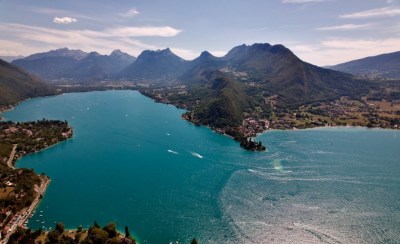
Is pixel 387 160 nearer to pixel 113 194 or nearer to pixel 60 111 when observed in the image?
pixel 113 194

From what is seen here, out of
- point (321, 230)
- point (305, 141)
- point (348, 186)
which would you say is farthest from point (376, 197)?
point (305, 141)

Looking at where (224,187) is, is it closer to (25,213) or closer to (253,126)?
(25,213)

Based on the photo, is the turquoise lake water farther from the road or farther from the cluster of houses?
the cluster of houses

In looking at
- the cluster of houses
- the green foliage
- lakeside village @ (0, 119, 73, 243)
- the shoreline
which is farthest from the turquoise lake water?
the cluster of houses

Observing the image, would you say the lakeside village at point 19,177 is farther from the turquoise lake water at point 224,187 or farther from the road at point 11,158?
the turquoise lake water at point 224,187

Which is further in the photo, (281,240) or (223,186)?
(223,186)

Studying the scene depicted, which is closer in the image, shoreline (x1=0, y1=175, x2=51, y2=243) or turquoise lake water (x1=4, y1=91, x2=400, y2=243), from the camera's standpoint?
shoreline (x1=0, y1=175, x2=51, y2=243)
